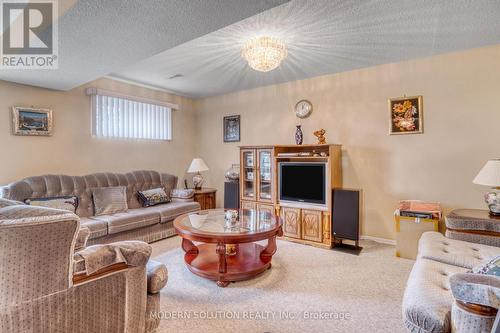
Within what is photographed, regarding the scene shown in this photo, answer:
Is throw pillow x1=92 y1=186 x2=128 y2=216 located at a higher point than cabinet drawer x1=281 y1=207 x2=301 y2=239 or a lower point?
higher

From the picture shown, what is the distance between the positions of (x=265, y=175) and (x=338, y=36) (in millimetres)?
2316

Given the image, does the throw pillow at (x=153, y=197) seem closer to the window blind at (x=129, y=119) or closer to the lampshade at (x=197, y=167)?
the lampshade at (x=197, y=167)

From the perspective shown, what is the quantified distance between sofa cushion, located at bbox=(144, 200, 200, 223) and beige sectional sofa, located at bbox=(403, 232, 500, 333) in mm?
3208

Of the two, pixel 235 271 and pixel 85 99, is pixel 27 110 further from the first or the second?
pixel 235 271

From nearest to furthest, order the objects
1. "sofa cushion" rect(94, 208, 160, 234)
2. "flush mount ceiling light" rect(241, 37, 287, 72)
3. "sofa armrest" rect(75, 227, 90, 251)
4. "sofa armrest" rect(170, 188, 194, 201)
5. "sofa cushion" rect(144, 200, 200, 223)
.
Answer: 1. "sofa armrest" rect(75, 227, 90, 251)
2. "flush mount ceiling light" rect(241, 37, 287, 72)
3. "sofa cushion" rect(94, 208, 160, 234)
4. "sofa cushion" rect(144, 200, 200, 223)
5. "sofa armrest" rect(170, 188, 194, 201)

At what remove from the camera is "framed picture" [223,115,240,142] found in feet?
17.1

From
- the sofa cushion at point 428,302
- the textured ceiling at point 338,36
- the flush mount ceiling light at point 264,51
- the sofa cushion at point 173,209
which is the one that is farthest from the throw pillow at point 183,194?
the sofa cushion at point 428,302

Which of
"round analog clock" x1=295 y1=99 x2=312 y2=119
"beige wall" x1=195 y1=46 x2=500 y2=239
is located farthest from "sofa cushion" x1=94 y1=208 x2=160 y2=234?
"round analog clock" x1=295 y1=99 x2=312 y2=119

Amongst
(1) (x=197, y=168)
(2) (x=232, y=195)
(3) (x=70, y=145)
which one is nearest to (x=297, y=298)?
(2) (x=232, y=195)

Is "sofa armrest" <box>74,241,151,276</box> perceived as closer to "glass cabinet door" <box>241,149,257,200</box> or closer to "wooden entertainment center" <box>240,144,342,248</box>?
"wooden entertainment center" <box>240,144,342,248</box>

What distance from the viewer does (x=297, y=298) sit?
2.33m

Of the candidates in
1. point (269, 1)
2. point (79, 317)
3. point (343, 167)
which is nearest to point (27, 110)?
point (79, 317)

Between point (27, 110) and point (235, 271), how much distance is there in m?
3.50

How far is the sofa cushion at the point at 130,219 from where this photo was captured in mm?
3320
